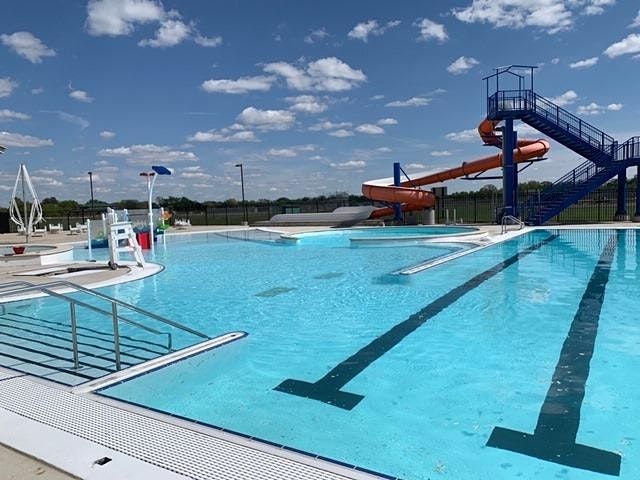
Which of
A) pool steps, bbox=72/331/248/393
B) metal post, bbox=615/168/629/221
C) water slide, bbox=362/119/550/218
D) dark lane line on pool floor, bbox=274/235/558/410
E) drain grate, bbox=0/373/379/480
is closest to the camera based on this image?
drain grate, bbox=0/373/379/480

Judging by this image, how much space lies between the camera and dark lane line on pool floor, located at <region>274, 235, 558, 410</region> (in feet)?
13.0

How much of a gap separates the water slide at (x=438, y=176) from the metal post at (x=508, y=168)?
3.00 feet

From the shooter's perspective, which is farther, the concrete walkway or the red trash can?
the red trash can

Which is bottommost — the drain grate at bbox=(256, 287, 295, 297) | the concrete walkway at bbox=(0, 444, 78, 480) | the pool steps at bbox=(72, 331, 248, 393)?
the drain grate at bbox=(256, 287, 295, 297)

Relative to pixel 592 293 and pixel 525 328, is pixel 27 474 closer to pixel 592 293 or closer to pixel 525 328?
pixel 525 328

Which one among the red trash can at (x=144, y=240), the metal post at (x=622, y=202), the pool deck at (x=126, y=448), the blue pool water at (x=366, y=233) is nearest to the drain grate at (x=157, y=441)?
the pool deck at (x=126, y=448)

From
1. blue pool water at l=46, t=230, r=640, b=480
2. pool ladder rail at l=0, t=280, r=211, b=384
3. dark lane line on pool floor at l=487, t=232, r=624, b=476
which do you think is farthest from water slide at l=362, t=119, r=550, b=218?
pool ladder rail at l=0, t=280, r=211, b=384

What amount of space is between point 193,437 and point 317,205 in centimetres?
3270

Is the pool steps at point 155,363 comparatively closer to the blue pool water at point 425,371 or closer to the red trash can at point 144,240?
the blue pool water at point 425,371

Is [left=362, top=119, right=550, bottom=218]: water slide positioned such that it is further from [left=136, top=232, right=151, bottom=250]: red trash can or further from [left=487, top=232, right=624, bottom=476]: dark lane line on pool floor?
[left=487, top=232, right=624, bottom=476]: dark lane line on pool floor

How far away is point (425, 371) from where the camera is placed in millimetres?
4547

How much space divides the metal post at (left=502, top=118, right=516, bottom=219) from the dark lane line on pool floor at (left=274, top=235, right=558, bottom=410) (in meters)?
15.5

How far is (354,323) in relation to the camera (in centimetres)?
631

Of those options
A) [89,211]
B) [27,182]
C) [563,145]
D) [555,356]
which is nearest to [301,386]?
[555,356]
